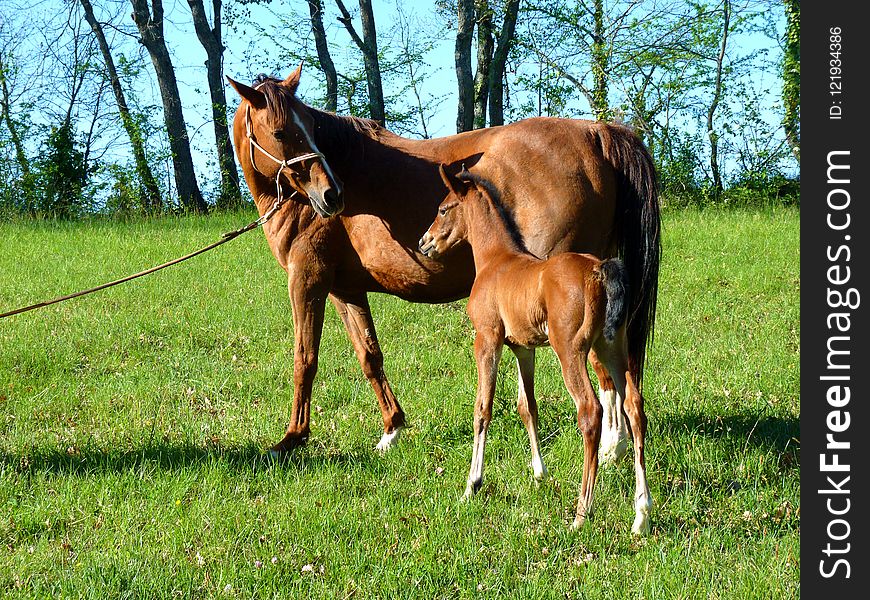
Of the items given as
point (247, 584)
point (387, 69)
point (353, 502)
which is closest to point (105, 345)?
point (353, 502)

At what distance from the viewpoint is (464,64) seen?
65.7 feet

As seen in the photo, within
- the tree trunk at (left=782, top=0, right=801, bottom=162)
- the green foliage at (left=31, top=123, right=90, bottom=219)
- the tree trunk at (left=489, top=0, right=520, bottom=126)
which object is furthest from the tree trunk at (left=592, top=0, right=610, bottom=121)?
the green foliage at (left=31, top=123, right=90, bottom=219)

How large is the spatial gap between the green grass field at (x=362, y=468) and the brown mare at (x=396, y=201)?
0.60 m

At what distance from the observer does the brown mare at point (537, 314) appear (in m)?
4.12

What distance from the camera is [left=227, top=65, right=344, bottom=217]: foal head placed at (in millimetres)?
5383

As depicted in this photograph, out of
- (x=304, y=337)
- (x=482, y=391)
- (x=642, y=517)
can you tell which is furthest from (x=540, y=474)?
(x=304, y=337)

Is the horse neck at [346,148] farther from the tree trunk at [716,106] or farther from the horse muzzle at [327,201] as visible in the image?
the tree trunk at [716,106]

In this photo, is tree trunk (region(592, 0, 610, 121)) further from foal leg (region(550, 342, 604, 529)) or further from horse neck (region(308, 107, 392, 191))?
foal leg (region(550, 342, 604, 529))

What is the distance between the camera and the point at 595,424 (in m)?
4.19

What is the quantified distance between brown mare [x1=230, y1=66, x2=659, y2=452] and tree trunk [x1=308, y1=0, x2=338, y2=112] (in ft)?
57.9
